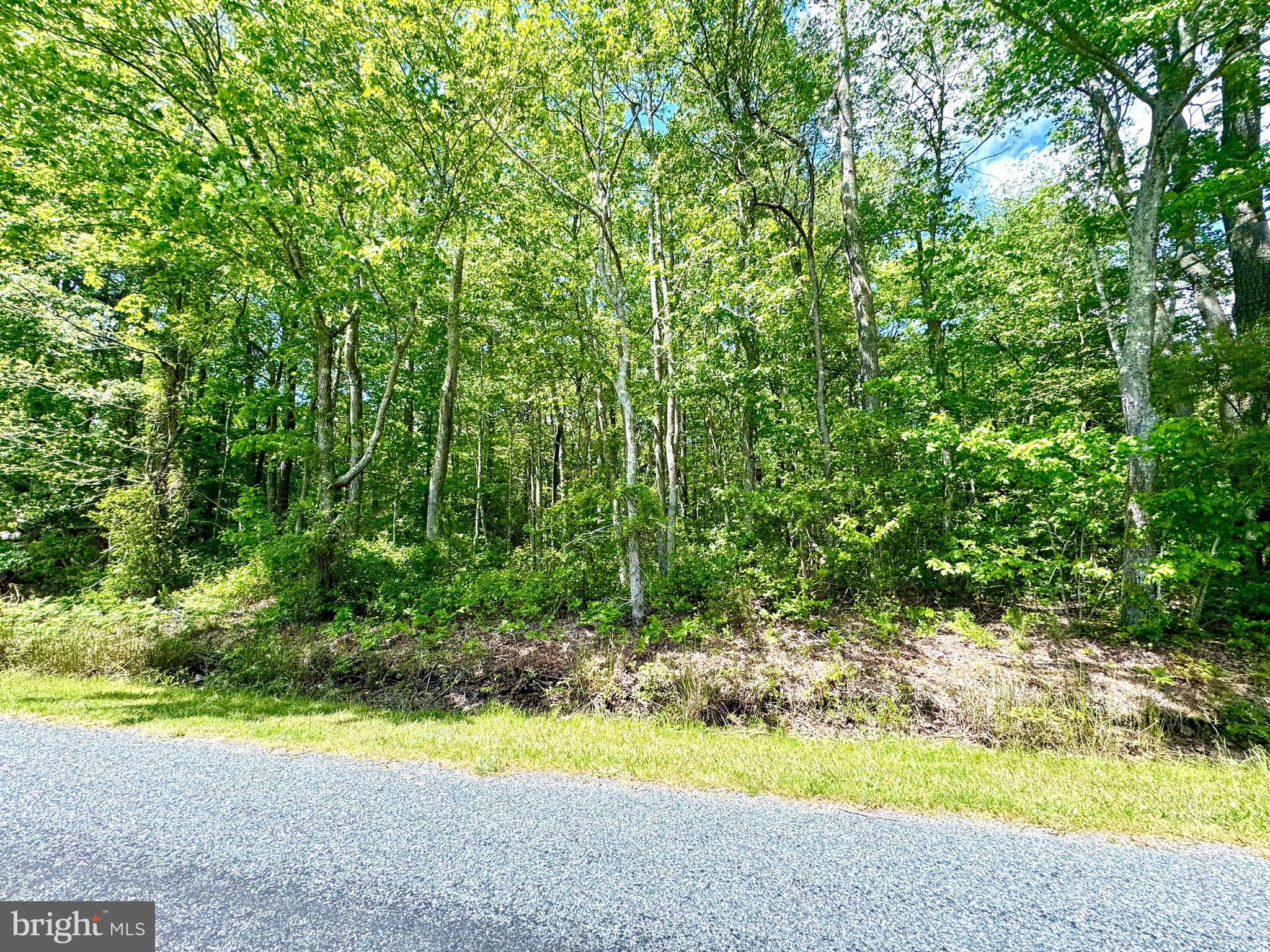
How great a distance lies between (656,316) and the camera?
7949 millimetres

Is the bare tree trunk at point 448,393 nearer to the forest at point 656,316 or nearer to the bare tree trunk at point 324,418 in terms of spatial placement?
the forest at point 656,316

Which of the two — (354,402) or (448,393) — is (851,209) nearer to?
(448,393)

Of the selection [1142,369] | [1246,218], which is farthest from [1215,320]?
[1142,369]

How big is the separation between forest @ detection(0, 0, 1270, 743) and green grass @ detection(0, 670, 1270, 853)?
107 cm

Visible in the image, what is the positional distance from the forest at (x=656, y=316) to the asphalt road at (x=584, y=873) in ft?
10.1

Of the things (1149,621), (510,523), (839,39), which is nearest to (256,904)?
(1149,621)

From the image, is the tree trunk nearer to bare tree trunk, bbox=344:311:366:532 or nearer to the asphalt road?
the asphalt road

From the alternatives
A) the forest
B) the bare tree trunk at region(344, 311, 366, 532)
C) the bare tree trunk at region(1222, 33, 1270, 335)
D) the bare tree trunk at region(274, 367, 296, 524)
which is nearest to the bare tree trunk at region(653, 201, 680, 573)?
the forest

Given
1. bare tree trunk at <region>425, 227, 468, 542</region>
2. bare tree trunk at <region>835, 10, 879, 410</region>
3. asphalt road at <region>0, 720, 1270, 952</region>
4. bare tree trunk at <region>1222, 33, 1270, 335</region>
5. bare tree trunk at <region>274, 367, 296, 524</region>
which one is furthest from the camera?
bare tree trunk at <region>274, 367, 296, 524</region>

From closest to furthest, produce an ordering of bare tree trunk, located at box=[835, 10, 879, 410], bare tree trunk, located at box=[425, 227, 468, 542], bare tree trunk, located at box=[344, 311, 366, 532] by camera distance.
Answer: bare tree trunk, located at box=[835, 10, 879, 410] < bare tree trunk, located at box=[425, 227, 468, 542] < bare tree trunk, located at box=[344, 311, 366, 532]

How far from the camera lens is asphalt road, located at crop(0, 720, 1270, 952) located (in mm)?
2109

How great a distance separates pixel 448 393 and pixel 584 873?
10.2 meters

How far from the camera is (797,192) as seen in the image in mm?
11984

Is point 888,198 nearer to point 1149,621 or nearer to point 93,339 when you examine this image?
point 1149,621
